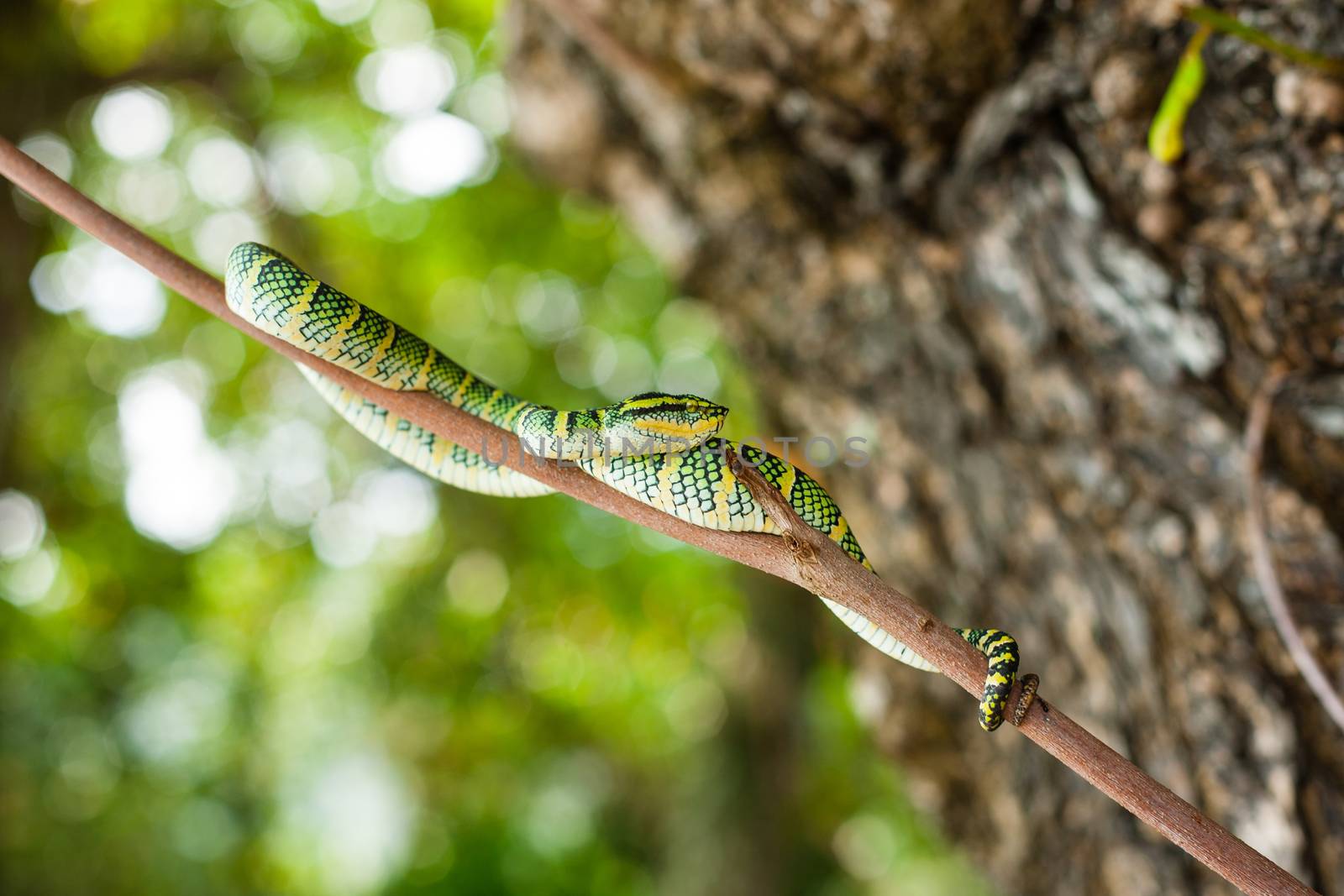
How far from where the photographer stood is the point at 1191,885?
2324 millimetres

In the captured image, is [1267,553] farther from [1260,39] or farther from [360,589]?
[360,589]

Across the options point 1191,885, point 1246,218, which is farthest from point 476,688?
point 1246,218

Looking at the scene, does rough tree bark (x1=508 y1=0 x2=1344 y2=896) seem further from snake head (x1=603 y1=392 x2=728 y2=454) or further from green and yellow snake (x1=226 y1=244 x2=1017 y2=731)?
snake head (x1=603 y1=392 x2=728 y2=454)

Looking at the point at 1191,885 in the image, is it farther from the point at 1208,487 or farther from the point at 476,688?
the point at 476,688

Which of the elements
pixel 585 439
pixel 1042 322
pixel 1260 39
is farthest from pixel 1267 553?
pixel 585 439

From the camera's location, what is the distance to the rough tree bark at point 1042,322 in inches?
78.3

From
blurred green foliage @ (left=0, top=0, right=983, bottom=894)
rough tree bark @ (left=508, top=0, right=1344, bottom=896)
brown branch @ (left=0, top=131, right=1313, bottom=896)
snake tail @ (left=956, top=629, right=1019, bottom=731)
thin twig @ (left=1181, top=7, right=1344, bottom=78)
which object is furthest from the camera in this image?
blurred green foliage @ (left=0, top=0, right=983, bottom=894)

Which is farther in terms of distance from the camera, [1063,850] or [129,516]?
[129,516]

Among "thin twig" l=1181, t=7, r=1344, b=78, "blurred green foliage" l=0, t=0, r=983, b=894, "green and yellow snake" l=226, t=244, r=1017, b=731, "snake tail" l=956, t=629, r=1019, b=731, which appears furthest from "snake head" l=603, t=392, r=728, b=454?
"blurred green foliage" l=0, t=0, r=983, b=894

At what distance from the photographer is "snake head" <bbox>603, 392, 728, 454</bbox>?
4.24 feet

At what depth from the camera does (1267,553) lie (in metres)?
1.90

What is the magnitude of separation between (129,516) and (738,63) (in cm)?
572

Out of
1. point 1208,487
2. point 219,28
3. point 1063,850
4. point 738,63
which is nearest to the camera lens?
point 1208,487

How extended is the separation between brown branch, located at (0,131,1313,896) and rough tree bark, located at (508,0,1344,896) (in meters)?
1.29
